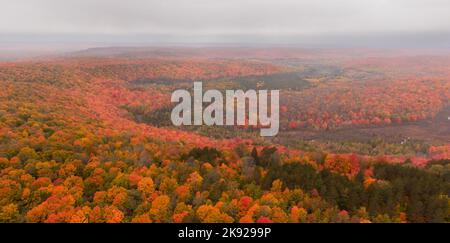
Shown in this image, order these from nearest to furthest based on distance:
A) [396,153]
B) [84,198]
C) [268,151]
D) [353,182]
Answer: [84,198], [353,182], [268,151], [396,153]

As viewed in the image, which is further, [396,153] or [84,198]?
[396,153]

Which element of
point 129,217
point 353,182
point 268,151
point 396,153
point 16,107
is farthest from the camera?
point 396,153

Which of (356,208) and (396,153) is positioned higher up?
(356,208)

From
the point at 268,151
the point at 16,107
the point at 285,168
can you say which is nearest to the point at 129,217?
the point at 285,168

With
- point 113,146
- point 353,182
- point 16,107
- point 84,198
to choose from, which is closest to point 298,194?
point 353,182

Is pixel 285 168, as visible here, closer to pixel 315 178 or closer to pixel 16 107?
pixel 315 178

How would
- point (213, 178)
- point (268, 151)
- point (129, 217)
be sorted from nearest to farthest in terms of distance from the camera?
point (129, 217)
point (213, 178)
point (268, 151)

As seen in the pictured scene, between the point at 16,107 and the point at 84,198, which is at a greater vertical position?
the point at 16,107

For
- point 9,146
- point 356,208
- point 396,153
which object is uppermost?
point 9,146

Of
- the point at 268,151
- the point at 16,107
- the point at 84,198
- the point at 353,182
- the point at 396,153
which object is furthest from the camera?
the point at 396,153

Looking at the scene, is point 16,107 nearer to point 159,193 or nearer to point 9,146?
point 9,146
